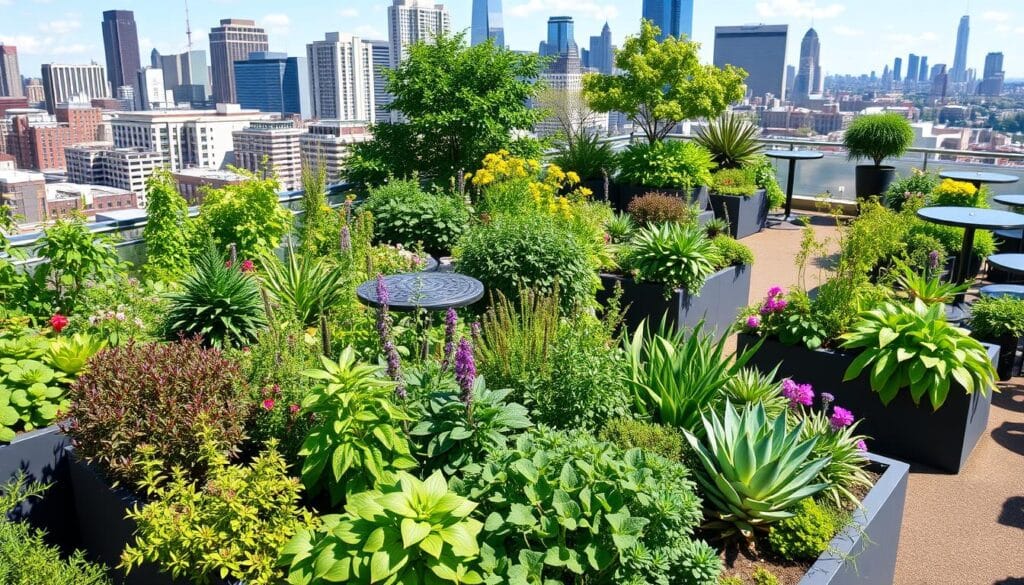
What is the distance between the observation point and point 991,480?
159 inches

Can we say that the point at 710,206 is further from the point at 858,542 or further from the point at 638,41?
the point at 858,542

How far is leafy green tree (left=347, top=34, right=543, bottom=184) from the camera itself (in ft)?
28.8

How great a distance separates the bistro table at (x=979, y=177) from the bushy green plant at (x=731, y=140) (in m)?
2.79

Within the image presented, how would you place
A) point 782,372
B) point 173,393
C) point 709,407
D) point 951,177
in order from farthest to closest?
point 951,177 → point 782,372 → point 709,407 → point 173,393

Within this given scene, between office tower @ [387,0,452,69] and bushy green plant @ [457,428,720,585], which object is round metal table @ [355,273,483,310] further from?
office tower @ [387,0,452,69]

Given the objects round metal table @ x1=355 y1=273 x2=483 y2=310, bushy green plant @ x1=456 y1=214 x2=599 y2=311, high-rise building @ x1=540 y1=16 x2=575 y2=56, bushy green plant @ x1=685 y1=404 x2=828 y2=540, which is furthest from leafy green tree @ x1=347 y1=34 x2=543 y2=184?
high-rise building @ x1=540 y1=16 x2=575 y2=56

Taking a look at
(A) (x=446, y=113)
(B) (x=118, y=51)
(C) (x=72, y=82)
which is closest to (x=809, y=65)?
(C) (x=72, y=82)

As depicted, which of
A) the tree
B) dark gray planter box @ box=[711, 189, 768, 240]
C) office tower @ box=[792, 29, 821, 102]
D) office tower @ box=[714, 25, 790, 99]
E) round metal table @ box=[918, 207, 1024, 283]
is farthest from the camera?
office tower @ box=[792, 29, 821, 102]

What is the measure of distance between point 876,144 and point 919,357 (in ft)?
26.8

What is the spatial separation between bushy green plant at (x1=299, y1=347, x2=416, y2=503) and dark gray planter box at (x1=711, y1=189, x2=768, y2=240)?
8.12 m

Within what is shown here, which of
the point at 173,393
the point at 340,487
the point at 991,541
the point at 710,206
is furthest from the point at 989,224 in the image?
the point at 173,393

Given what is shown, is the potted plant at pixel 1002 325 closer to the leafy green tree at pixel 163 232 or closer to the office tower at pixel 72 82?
the leafy green tree at pixel 163 232

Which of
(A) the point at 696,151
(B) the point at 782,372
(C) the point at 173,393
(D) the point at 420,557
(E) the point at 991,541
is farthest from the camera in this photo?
(A) the point at 696,151

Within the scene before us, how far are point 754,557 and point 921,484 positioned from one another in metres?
→ 1.88
